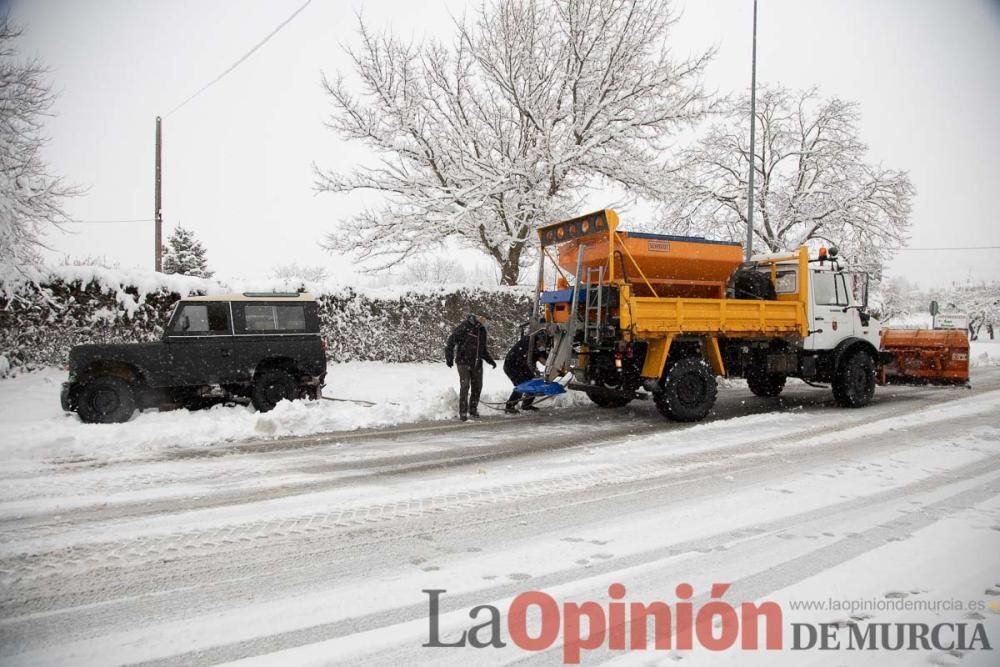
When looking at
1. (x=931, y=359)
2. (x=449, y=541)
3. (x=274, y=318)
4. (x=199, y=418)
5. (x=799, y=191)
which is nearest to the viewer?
(x=449, y=541)

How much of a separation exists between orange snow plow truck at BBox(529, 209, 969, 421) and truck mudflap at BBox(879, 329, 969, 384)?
1386 mm

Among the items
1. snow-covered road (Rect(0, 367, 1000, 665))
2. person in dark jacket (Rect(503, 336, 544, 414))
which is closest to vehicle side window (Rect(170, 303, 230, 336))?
A: snow-covered road (Rect(0, 367, 1000, 665))

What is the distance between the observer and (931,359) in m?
13.6

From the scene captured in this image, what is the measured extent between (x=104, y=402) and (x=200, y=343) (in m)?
1.55

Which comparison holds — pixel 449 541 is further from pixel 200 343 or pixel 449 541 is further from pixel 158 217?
pixel 158 217

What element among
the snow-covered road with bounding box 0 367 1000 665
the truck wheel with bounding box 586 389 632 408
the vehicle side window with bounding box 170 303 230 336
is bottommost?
the snow-covered road with bounding box 0 367 1000 665

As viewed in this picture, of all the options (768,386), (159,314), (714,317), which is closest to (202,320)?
(159,314)

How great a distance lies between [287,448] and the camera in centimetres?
774

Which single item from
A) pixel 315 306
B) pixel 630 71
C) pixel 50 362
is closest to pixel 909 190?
pixel 630 71

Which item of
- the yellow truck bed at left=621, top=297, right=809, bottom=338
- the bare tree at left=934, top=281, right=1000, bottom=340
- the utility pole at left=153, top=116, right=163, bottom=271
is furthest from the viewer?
the bare tree at left=934, top=281, right=1000, bottom=340

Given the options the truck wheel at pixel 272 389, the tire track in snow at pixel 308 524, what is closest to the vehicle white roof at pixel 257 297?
the truck wheel at pixel 272 389

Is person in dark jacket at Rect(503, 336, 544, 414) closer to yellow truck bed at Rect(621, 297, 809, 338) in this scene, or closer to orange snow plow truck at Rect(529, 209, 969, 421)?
orange snow plow truck at Rect(529, 209, 969, 421)

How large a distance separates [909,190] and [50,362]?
1221 inches

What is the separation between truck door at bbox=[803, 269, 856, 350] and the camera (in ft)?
37.9
